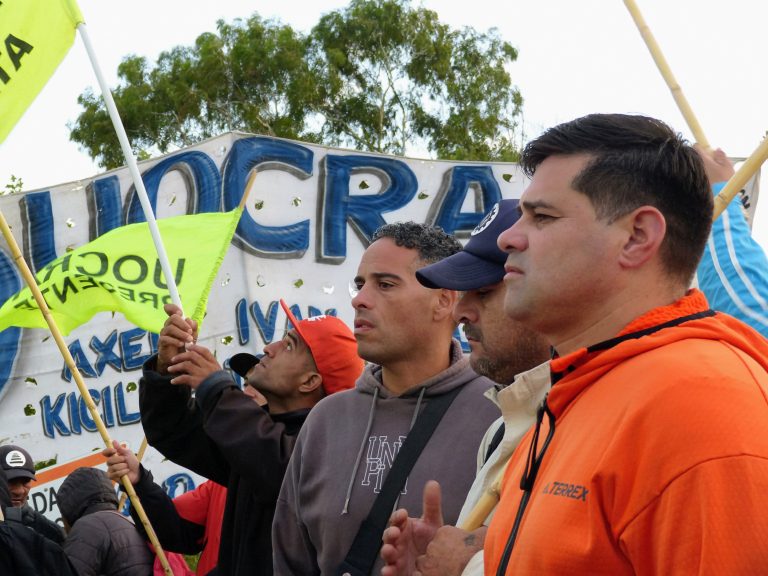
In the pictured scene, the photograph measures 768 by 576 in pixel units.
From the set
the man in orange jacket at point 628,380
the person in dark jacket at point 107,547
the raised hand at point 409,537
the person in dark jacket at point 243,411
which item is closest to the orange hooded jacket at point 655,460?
the man in orange jacket at point 628,380

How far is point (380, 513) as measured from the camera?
9.01ft

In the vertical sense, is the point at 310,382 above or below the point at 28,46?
below

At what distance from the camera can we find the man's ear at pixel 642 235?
160cm

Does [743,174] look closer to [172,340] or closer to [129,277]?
[172,340]

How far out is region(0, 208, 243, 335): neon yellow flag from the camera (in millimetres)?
4711

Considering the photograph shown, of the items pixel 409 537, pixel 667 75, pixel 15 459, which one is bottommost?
pixel 15 459

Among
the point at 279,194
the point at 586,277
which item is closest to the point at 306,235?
the point at 279,194

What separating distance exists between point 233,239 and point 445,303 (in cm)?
365

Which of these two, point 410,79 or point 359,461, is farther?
point 410,79

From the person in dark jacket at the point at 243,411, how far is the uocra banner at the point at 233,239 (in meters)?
2.71

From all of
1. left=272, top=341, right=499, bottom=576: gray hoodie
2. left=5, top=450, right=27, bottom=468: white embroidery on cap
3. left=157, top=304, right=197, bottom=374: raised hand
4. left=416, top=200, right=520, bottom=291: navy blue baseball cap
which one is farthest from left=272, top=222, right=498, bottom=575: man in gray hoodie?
left=5, top=450, right=27, bottom=468: white embroidery on cap

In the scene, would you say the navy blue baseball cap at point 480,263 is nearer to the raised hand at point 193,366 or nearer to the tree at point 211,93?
the raised hand at point 193,366

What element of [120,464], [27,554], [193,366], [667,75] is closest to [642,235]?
[667,75]

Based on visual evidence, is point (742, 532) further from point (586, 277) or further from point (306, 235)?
point (306, 235)
